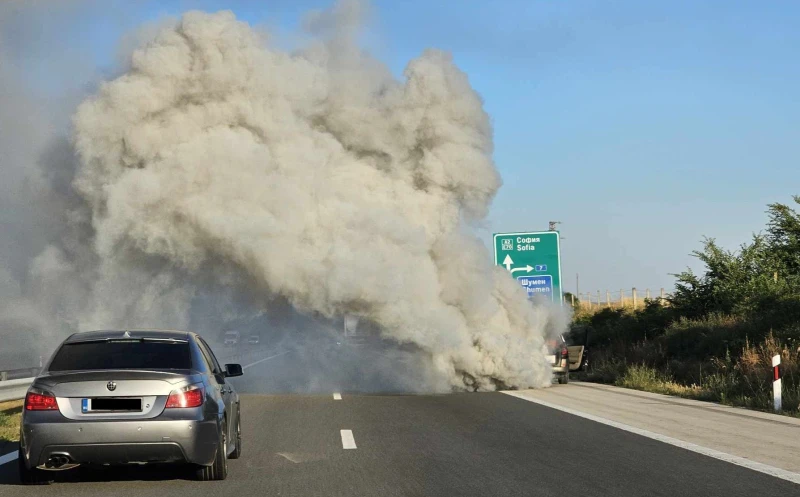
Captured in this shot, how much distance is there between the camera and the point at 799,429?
1298cm

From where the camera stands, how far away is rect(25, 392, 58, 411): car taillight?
8477 mm

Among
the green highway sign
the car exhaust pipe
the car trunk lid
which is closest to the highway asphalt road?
the car exhaust pipe

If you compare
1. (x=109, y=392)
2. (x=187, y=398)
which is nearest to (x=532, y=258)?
(x=187, y=398)

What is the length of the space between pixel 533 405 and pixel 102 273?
11.9 metres

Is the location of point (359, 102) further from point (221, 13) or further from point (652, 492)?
point (652, 492)

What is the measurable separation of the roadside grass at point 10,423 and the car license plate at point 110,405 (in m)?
4.56

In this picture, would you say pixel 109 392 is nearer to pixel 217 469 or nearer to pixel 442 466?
pixel 217 469

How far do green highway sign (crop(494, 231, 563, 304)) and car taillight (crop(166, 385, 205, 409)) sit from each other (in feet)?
71.8

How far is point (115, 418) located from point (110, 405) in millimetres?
146

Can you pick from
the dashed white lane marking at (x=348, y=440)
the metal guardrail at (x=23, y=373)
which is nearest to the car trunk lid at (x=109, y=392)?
the dashed white lane marking at (x=348, y=440)

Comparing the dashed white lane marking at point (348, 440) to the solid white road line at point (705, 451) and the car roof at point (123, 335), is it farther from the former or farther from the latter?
the solid white road line at point (705, 451)

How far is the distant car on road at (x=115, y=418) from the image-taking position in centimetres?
840

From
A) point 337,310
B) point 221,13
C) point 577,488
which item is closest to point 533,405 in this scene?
point 337,310

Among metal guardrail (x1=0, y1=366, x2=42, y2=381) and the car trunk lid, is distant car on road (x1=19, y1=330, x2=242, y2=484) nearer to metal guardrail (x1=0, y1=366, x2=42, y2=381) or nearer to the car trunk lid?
the car trunk lid
